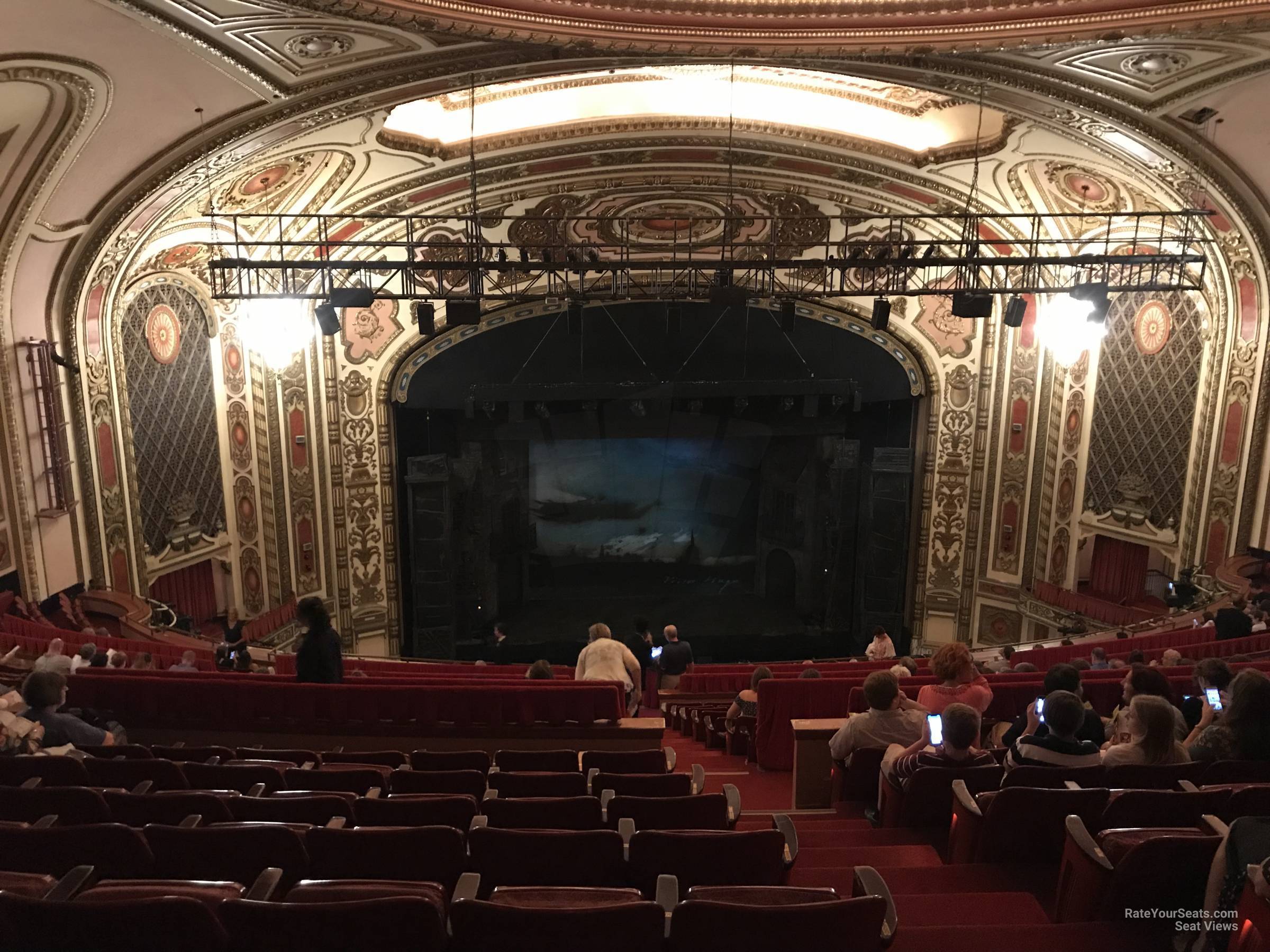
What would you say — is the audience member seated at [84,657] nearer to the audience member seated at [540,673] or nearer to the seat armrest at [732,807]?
the audience member seated at [540,673]

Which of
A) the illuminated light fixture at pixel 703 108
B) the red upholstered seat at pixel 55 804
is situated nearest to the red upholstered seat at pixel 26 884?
the red upholstered seat at pixel 55 804

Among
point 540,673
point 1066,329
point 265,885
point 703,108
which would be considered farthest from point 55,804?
point 1066,329

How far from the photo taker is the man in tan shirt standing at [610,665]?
24.2 ft

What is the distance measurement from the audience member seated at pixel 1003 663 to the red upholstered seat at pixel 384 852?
732 cm

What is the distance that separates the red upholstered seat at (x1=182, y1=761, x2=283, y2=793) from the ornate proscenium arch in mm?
12050

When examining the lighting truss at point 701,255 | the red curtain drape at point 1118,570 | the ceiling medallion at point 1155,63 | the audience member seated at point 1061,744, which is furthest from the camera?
the red curtain drape at point 1118,570

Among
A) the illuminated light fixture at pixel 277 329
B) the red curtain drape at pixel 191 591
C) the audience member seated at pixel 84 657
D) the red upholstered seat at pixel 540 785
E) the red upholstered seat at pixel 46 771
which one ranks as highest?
the illuminated light fixture at pixel 277 329

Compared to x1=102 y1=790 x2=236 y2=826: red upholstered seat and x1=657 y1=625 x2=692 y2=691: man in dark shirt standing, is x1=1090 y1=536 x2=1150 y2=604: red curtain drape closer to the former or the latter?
x1=657 y1=625 x2=692 y2=691: man in dark shirt standing

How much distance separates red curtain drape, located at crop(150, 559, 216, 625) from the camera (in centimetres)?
1376

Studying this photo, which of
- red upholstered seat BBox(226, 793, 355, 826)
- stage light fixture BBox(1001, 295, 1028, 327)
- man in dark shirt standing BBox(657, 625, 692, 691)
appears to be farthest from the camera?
stage light fixture BBox(1001, 295, 1028, 327)

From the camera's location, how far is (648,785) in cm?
429

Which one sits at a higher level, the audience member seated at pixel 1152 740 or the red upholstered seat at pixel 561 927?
the red upholstered seat at pixel 561 927

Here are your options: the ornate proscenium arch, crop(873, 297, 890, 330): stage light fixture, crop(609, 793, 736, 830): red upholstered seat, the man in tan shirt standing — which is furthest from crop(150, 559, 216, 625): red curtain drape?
crop(609, 793, 736, 830): red upholstered seat

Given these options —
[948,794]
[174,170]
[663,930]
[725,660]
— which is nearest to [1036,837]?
[948,794]
